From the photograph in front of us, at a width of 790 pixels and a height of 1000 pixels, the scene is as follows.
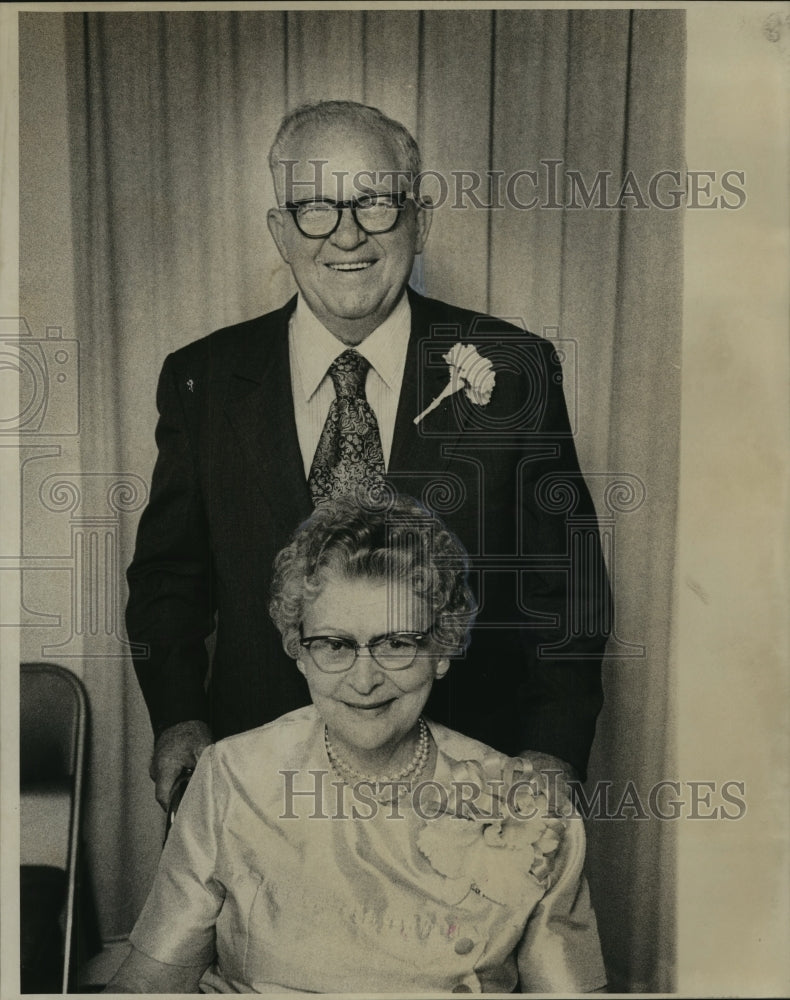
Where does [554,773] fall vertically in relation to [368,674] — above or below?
below

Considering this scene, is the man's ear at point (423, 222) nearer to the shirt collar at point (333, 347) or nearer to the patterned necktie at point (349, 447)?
the shirt collar at point (333, 347)

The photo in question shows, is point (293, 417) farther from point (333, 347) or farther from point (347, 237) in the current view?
point (347, 237)

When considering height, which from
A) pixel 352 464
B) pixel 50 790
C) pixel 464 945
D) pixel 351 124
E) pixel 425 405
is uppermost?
pixel 351 124

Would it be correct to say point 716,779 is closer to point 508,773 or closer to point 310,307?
point 508,773

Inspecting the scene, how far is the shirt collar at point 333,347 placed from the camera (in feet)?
5.85

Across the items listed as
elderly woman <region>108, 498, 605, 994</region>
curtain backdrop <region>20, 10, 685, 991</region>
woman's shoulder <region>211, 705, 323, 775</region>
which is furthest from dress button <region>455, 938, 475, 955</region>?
woman's shoulder <region>211, 705, 323, 775</region>

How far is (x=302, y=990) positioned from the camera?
68.9 inches

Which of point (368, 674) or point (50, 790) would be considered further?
point (50, 790)

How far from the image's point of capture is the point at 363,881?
1.75 metres

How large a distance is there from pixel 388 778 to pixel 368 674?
19cm

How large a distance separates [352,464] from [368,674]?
1.15 feet

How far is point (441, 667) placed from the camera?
174 centimetres

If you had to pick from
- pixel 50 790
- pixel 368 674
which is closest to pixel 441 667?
pixel 368 674

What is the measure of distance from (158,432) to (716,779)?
1138 millimetres
